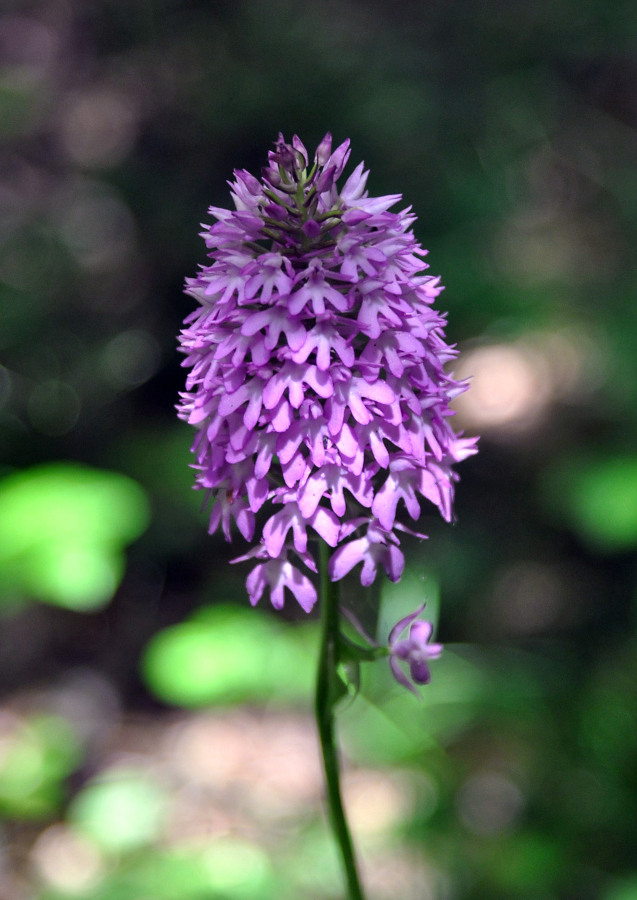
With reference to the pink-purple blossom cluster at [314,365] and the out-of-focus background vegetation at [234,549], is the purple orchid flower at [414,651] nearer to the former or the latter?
the pink-purple blossom cluster at [314,365]

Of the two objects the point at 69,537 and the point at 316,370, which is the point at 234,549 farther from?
the point at 316,370

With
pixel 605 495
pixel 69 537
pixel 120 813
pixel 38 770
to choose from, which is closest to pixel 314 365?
pixel 69 537

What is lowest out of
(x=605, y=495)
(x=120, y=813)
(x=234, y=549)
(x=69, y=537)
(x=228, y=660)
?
(x=120, y=813)

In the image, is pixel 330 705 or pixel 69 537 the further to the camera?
pixel 69 537

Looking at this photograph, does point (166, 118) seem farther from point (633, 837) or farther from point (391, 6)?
point (633, 837)

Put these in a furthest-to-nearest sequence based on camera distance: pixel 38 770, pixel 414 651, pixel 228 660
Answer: pixel 38 770
pixel 228 660
pixel 414 651

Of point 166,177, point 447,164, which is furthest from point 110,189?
point 447,164

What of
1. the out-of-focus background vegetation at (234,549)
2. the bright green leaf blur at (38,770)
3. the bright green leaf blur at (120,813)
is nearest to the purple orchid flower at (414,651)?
the out-of-focus background vegetation at (234,549)
